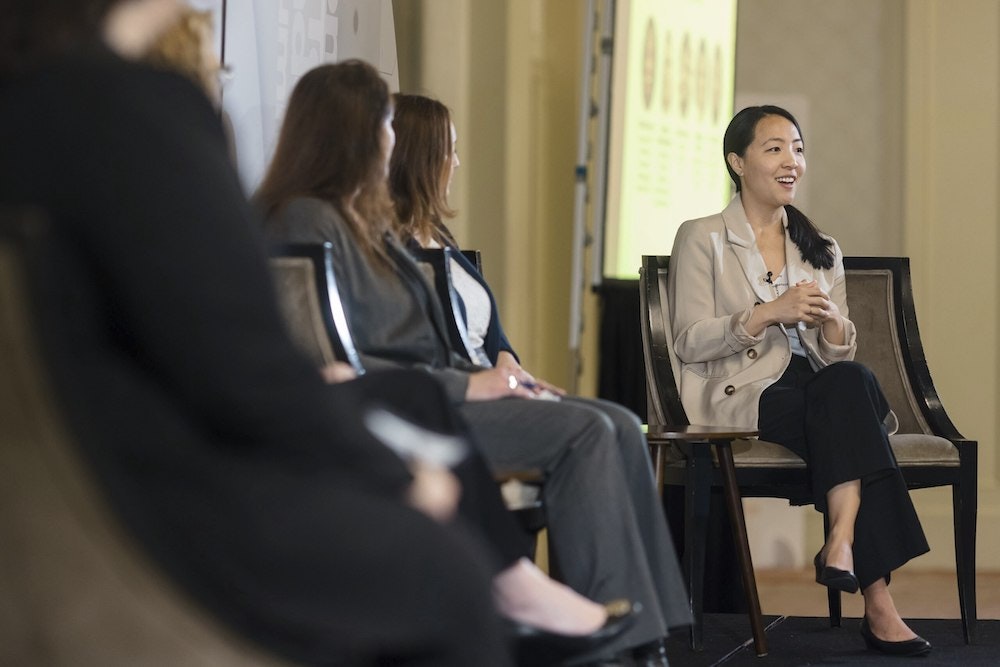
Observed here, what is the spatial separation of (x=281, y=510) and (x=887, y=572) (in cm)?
241

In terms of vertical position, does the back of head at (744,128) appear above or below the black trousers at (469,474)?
above

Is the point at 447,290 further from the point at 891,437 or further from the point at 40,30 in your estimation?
the point at 40,30

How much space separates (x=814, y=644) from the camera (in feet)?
11.3

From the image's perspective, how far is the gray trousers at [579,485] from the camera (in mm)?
2266

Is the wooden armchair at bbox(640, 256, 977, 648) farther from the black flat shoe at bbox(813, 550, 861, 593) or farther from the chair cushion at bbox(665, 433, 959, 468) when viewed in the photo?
the black flat shoe at bbox(813, 550, 861, 593)

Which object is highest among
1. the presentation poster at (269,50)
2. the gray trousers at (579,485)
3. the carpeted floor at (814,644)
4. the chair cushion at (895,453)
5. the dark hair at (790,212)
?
the presentation poster at (269,50)

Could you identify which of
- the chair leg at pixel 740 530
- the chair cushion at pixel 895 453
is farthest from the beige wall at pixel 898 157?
the chair leg at pixel 740 530

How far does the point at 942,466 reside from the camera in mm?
3320

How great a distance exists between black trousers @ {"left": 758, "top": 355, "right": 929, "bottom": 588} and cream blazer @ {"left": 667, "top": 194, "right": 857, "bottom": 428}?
21 cm

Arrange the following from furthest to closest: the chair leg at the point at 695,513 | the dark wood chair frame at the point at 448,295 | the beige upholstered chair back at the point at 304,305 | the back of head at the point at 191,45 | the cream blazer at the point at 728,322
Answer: the cream blazer at the point at 728,322 < the chair leg at the point at 695,513 < the dark wood chair frame at the point at 448,295 < the beige upholstered chair back at the point at 304,305 < the back of head at the point at 191,45

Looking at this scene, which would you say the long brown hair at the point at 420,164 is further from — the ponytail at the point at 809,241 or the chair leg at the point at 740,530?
the ponytail at the point at 809,241

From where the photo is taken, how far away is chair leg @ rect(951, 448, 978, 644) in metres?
3.33

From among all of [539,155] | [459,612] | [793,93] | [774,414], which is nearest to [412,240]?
[774,414]

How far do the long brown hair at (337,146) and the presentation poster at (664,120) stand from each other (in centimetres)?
241
